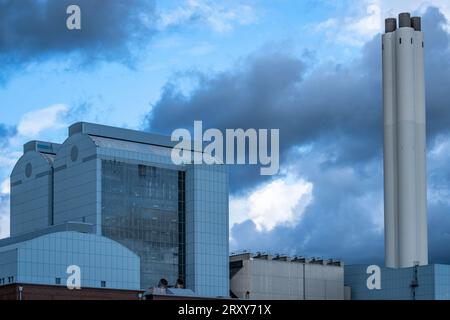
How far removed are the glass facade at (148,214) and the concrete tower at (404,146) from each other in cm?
4023

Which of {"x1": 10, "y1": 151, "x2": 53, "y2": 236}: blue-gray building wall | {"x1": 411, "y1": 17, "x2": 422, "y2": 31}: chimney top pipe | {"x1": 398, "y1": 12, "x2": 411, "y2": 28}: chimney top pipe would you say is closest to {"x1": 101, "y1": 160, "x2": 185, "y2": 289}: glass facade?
{"x1": 10, "y1": 151, "x2": 53, "y2": 236}: blue-gray building wall

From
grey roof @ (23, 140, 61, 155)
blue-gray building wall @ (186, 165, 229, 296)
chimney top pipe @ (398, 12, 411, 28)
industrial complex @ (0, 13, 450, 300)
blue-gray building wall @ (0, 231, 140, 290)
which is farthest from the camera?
grey roof @ (23, 140, 61, 155)

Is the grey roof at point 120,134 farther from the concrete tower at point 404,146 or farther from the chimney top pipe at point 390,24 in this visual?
the chimney top pipe at point 390,24

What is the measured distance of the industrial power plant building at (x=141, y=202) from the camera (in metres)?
176

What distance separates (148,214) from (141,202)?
2617 millimetres

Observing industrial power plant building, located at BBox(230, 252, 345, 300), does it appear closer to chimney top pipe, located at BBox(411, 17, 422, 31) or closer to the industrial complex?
the industrial complex

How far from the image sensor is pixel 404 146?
600ft

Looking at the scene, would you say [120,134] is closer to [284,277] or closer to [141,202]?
[141,202]

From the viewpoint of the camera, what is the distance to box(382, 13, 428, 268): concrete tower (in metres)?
183

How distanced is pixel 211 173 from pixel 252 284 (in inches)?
898

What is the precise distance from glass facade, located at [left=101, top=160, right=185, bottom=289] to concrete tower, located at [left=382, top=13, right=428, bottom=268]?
4023 cm
